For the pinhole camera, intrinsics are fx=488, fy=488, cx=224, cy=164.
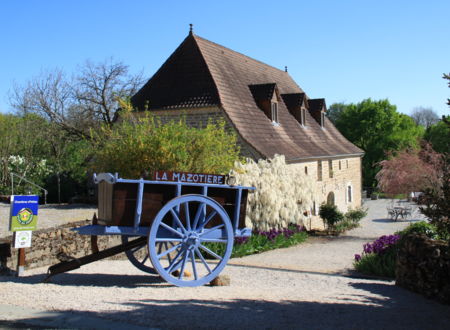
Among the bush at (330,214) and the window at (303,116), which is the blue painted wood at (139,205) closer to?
the bush at (330,214)

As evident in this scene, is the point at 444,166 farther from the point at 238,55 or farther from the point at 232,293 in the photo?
the point at 238,55

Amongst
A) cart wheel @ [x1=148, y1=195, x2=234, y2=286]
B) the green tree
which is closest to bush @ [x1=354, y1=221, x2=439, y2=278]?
cart wheel @ [x1=148, y1=195, x2=234, y2=286]

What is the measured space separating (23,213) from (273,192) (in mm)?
9497

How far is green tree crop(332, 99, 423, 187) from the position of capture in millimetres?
48531

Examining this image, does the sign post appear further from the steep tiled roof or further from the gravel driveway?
the steep tiled roof

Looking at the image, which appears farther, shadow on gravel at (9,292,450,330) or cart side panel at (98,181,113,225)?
cart side panel at (98,181,113,225)

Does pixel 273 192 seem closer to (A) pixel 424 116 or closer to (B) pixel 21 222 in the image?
(B) pixel 21 222

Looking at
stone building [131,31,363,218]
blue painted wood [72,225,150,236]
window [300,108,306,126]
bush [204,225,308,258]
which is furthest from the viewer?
window [300,108,306,126]

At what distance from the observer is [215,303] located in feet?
20.3

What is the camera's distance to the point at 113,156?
45.9 feet

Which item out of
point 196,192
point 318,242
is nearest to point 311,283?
point 196,192

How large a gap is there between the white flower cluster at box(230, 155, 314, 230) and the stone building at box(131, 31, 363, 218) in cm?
123

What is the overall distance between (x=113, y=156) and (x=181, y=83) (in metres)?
7.94

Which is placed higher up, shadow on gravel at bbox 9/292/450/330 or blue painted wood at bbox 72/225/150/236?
blue painted wood at bbox 72/225/150/236
